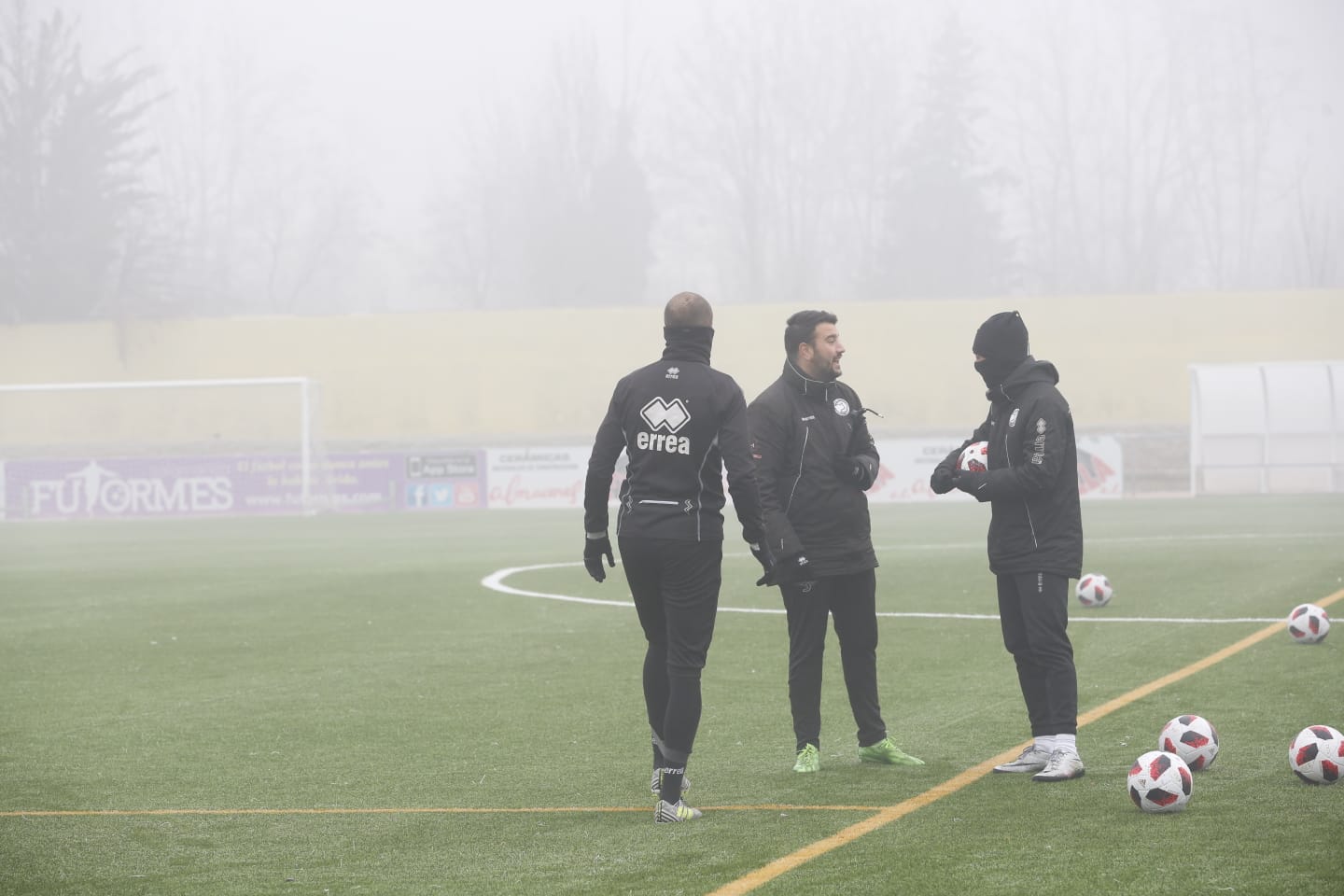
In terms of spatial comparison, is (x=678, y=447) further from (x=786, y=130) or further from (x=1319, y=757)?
(x=786, y=130)

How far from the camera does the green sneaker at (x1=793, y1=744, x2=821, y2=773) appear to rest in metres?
7.54

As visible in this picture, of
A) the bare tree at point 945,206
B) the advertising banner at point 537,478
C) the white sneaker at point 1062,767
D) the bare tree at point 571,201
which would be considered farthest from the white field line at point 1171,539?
the bare tree at point 571,201

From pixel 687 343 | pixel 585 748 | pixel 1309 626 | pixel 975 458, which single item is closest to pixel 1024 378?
pixel 975 458

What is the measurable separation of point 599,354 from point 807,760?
5259cm

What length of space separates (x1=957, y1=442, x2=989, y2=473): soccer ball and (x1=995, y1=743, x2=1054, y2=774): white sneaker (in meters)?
1.30

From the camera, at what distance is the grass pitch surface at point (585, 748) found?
5.64 meters

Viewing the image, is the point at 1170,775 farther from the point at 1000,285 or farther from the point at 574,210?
the point at 574,210

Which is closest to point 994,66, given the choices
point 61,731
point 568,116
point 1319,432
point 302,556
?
point 568,116

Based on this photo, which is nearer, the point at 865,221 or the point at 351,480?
the point at 351,480

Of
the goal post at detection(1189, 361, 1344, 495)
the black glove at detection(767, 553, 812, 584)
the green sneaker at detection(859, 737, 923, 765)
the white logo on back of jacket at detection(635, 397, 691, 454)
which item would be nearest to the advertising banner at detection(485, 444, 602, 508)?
the goal post at detection(1189, 361, 1344, 495)

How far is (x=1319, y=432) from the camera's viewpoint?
136 feet

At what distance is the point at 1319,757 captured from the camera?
6.61m

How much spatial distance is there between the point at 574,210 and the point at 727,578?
203 feet

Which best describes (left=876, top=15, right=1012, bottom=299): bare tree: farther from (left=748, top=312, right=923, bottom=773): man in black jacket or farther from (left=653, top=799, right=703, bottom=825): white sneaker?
(left=653, top=799, right=703, bottom=825): white sneaker
